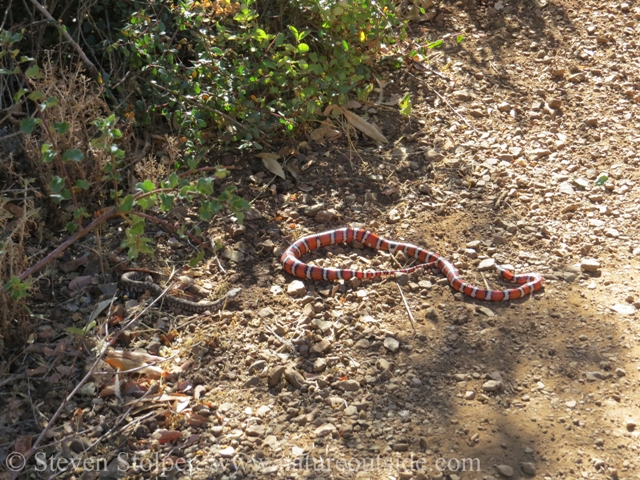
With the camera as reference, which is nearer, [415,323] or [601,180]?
[415,323]

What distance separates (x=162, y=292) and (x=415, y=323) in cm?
164

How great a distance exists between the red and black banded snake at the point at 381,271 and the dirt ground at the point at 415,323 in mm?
65

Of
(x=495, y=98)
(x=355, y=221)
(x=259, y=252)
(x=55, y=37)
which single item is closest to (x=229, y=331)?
(x=259, y=252)

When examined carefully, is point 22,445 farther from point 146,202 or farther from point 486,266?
point 486,266

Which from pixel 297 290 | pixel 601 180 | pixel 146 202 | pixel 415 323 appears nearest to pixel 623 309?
pixel 415 323

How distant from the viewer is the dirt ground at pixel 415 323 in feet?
12.6

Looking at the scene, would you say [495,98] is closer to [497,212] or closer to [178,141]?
[497,212]

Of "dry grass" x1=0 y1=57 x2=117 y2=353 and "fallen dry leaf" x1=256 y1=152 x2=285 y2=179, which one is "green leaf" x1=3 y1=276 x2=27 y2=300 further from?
"fallen dry leaf" x1=256 y1=152 x2=285 y2=179

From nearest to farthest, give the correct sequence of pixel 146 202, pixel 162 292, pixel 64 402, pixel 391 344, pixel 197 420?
1. pixel 146 202
2. pixel 64 402
3. pixel 197 420
4. pixel 391 344
5. pixel 162 292

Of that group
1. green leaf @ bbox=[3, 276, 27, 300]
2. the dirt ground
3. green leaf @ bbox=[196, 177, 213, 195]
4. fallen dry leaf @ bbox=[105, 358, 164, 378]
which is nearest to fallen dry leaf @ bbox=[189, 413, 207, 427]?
the dirt ground

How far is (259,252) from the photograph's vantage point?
5254 mm

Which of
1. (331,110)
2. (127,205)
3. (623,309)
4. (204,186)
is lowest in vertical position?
(623,309)

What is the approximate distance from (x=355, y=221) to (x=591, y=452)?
2.43 metres

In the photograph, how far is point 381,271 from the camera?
5043 mm
